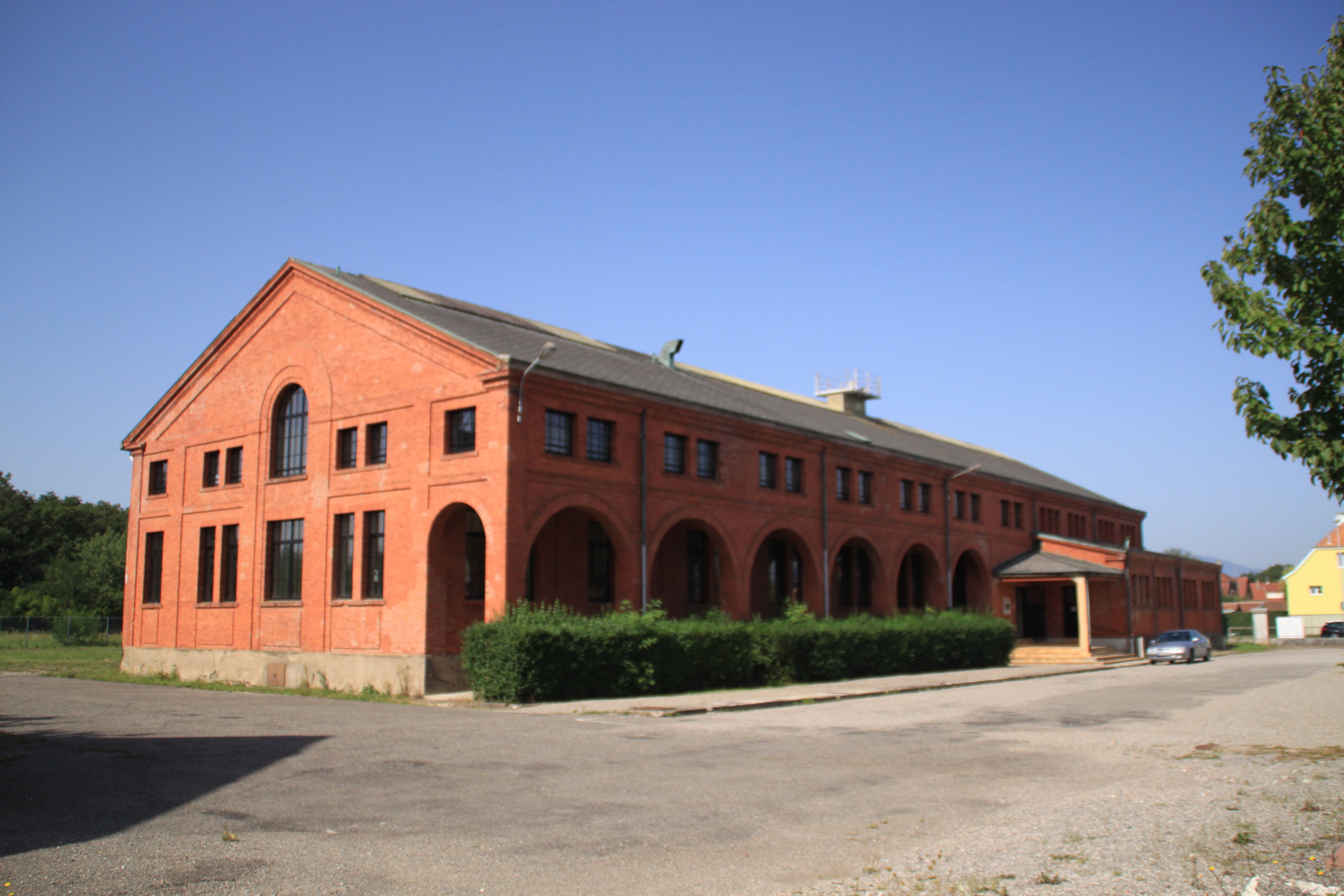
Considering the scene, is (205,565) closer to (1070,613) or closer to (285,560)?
(285,560)

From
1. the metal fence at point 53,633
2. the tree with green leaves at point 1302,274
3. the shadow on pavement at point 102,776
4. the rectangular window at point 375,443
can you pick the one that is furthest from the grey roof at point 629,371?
the metal fence at point 53,633

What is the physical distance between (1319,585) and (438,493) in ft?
251

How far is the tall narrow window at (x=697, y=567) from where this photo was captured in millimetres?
Answer: 30609

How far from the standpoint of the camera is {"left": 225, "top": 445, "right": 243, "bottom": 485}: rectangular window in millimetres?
29772

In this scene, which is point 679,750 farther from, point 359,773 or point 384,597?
point 384,597


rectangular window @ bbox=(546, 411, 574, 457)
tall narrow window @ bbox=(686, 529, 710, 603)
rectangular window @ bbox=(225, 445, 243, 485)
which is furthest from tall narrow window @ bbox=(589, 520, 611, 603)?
rectangular window @ bbox=(225, 445, 243, 485)

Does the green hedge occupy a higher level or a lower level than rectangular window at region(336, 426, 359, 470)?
lower

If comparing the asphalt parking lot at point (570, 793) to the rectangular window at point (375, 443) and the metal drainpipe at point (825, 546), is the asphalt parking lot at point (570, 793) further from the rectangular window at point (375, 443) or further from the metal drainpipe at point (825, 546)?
the metal drainpipe at point (825, 546)

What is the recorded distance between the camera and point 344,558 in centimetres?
2628

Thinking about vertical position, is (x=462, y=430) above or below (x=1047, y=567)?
above

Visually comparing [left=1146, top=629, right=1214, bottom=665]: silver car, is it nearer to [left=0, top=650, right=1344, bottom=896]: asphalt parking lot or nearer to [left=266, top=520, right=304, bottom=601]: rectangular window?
[left=0, top=650, right=1344, bottom=896]: asphalt parking lot

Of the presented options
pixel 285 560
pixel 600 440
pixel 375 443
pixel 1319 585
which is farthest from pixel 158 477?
pixel 1319 585

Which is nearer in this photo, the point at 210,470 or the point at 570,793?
the point at 570,793

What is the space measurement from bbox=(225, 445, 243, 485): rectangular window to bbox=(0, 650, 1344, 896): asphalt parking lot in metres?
11.8
